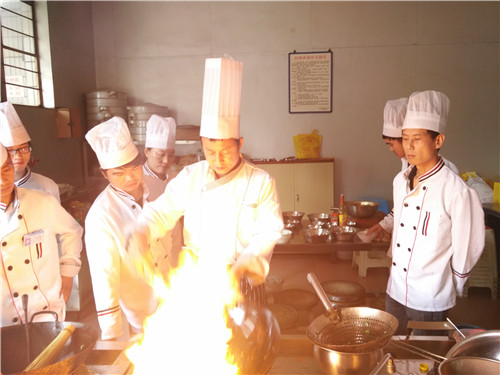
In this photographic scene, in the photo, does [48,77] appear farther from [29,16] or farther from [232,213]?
[232,213]

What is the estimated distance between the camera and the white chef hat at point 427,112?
1927 mm

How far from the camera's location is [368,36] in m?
4.64

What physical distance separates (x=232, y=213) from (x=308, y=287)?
226 cm

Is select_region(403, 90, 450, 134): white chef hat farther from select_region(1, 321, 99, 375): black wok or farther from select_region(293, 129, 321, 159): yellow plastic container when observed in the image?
select_region(293, 129, 321, 159): yellow plastic container

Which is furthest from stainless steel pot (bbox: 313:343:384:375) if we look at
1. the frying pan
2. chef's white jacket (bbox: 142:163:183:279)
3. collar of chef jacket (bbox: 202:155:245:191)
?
chef's white jacket (bbox: 142:163:183:279)

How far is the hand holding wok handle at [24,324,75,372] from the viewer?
1.03 metres

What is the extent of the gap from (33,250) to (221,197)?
2.80ft

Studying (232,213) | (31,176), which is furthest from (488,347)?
(31,176)

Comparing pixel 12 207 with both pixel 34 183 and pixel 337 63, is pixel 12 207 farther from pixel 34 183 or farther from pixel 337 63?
pixel 337 63

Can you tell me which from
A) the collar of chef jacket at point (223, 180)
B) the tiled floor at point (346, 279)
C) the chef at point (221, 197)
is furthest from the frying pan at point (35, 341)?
the tiled floor at point (346, 279)

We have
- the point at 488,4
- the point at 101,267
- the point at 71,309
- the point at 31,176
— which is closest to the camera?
the point at 101,267

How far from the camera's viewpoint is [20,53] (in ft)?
12.0

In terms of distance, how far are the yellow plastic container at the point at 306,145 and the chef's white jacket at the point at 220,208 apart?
2.98 meters

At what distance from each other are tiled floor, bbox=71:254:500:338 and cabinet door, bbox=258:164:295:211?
67 centimetres
